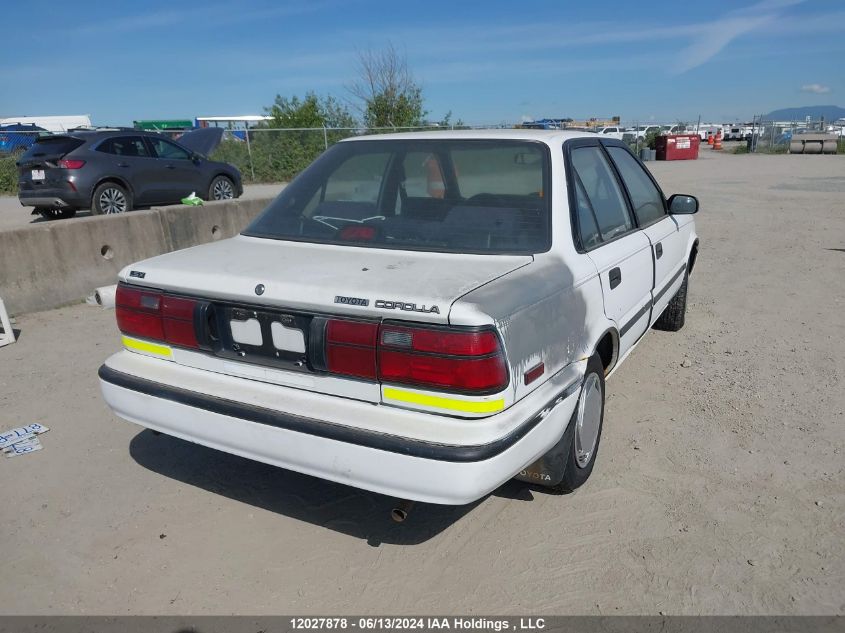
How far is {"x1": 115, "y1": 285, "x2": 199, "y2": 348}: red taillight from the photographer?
268 cm

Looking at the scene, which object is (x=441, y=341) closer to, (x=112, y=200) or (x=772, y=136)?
(x=112, y=200)

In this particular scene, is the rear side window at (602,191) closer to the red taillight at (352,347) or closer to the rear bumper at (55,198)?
the red taillight at (352,347)

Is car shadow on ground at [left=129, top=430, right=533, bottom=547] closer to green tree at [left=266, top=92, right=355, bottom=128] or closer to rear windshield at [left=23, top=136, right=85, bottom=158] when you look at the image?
rear windshield at [left=23, top=136, right=85, bottom=158]

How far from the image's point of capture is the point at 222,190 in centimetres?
1295

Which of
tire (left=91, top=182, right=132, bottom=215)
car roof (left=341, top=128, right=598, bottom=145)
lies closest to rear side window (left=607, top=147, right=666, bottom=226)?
car roof (left=341, top=128, right=598, bottom=145)

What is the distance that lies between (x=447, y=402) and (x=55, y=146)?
1068 centimetres

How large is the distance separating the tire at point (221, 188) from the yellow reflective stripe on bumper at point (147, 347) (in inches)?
402

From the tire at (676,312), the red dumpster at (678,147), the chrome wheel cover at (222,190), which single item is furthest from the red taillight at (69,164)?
the red dumpster at (678,147)

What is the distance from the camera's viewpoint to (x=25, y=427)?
152 inches

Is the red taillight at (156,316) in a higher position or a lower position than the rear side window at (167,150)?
lower

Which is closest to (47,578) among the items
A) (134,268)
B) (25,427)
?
(134,268)

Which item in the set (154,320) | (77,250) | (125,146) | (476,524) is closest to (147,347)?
(154,320)

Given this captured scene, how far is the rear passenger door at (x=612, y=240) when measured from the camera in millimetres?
3116

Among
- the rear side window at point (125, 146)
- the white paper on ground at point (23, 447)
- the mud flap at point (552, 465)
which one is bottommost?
the white paper on ground at point (23, 447)
